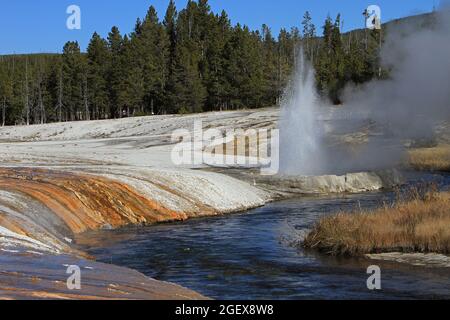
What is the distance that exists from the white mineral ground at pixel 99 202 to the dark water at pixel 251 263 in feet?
3.44

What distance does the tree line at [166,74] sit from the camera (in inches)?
3250

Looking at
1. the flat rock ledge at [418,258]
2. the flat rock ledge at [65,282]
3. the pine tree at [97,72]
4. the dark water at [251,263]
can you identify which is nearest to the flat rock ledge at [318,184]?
the dark water at [251,263]

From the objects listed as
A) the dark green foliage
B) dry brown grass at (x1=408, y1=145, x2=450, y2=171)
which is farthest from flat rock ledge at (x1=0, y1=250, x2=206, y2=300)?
the dark green foliage

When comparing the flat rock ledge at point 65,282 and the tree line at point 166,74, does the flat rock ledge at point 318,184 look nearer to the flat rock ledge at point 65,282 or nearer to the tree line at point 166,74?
the flat rock ledge at point 65,282

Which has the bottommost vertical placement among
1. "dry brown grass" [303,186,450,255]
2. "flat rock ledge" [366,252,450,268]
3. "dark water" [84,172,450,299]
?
"dark water" [84,172,450,299]

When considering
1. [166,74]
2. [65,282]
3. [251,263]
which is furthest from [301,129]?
[166,74]

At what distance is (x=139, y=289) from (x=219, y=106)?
3143 inches

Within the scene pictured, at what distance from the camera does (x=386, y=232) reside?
14.4 m

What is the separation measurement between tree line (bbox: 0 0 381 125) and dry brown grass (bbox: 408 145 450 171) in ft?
85.2

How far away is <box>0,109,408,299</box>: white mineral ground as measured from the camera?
372 inches
